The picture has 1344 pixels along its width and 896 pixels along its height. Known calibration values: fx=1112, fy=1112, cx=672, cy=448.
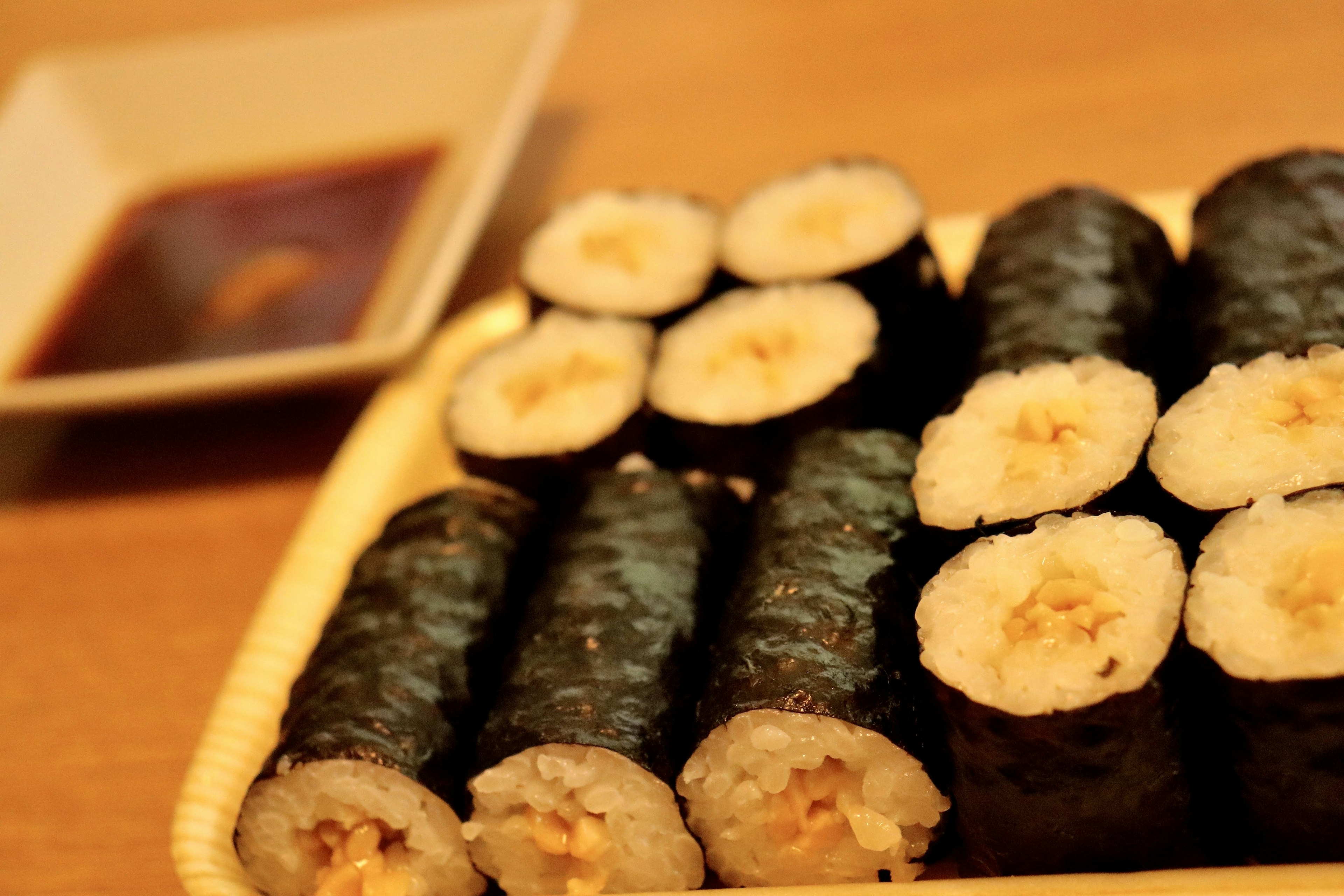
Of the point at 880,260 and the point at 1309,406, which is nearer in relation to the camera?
the point at 1309,406

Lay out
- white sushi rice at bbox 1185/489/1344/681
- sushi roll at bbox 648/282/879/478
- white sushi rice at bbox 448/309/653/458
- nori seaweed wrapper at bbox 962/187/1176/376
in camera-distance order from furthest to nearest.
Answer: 1. white sushi rice at bbox 448/309/653/458
2. sushi roll at bbox 648/282/879/478
3. nori seaweed wrapper at bbox 962/187/1176/376
4. white sushi rice at bbox 1185/489/1344/681

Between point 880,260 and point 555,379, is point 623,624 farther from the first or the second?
point 880,260

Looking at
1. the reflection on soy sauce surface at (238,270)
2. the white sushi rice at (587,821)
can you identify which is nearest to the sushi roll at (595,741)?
the white sushi rice at (587,821)

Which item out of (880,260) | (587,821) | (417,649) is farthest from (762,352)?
(587,821)

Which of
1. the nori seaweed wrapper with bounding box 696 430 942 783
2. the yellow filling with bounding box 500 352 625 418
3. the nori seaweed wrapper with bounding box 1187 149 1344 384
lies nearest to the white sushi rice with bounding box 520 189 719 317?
the yellow filling with bounding box 500 352 625 418

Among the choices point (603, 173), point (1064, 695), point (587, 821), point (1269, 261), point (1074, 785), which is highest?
point (1269, 261)

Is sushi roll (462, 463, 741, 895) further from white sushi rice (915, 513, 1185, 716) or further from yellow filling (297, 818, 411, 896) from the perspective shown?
white sushi rice (915, 513, 1185, 716)

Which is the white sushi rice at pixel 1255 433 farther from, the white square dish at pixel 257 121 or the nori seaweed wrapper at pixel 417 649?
the white square dish at pixel 257 121

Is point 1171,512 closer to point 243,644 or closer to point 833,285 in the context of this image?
point 833,285

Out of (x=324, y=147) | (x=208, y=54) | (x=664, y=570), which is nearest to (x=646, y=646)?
(x=664, y=570)
